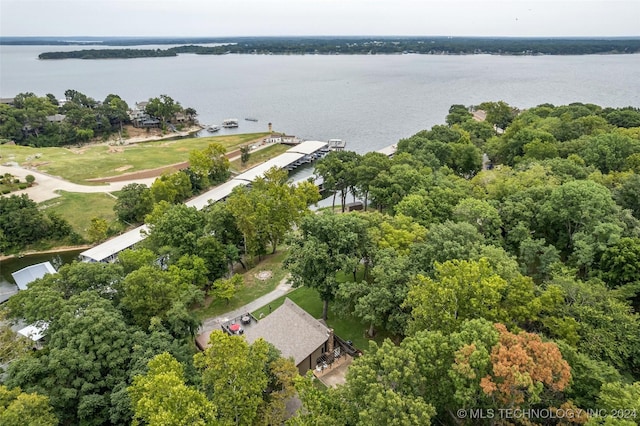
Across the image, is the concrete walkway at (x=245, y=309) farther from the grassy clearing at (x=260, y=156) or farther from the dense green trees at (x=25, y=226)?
the grassy clearing at (x=260, y=156)

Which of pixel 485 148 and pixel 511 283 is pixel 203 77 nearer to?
pixel 485 148

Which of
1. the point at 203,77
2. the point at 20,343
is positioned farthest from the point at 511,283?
the point at 203,77

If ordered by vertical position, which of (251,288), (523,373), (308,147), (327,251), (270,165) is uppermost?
(523,373)

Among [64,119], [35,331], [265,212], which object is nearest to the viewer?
[35,331]

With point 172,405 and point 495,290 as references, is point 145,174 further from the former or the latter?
point 495,290

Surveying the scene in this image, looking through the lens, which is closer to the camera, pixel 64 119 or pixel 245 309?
pixel 245 309

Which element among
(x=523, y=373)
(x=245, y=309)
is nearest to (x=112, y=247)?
(x=245, y=309)

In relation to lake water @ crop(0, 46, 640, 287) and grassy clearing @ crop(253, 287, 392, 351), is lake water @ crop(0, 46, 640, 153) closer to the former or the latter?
lake water @ crop(0, 46, 640, 287)

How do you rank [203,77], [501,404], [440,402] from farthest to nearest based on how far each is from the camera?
[203,77], [440,402], [501,404]
